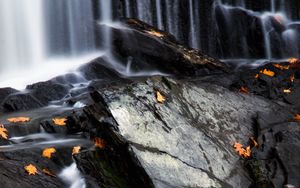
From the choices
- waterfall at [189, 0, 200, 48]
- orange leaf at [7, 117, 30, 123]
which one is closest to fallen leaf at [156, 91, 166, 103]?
orange leaf at [7, 117, 30, 123]

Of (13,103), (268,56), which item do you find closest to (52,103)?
(13,103)

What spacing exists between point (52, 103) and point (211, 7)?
7.26 m

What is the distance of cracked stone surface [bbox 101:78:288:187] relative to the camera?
477 cm

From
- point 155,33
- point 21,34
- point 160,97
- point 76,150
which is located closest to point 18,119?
point 76,150

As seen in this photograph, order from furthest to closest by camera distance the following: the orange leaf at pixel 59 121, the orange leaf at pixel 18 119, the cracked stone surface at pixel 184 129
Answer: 1. the orange leaf at pixel 18 119
2. the orange leaf at pixel 59 121
3. the cracked stone surface at pixel 184 129

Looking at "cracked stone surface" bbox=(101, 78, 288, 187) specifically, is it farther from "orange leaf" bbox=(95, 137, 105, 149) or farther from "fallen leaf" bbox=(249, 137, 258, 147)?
"orange leaf" bbox=(95, 137, 105, 149)

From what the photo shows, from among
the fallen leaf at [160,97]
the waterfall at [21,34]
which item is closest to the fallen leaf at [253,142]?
the fallen leaf at [160,97]

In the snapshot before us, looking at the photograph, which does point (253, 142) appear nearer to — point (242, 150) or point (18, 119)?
point (242, 150)

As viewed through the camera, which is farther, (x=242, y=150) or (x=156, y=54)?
(x=156, y=54)

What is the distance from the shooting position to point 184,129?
5293mm

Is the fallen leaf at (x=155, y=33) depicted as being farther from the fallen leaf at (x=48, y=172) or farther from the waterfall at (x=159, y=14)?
the fallen leaf at (x=48, y=172)

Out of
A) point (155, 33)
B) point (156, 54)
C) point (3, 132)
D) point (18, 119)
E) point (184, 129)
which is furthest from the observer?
point (155, 33)

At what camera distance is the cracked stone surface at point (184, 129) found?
477cm

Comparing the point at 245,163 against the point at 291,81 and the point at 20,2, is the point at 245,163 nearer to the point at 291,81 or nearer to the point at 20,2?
the point at 291,81
